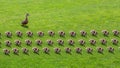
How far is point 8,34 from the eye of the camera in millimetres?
53875

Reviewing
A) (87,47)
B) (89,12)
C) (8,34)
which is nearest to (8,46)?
(8,34)

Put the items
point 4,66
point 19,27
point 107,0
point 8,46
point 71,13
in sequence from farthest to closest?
point 107,0
point 71,13
point 19,27
point 8,46
point 4,66

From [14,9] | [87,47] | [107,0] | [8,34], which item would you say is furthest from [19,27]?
[107,0]

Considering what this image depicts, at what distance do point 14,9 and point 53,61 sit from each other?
21.9 m

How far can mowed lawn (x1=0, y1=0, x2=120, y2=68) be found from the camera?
157 feet

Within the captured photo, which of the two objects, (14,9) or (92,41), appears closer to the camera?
(92,41)

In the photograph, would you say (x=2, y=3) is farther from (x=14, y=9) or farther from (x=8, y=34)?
(x=8, y=34)

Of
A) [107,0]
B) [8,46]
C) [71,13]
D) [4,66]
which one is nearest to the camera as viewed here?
[4,66]

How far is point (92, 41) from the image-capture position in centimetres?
5309

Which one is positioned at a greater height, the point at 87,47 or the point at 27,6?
the point at 27,6

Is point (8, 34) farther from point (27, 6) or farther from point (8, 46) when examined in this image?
point (27, 6)

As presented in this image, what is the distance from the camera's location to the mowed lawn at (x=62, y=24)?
157 ft

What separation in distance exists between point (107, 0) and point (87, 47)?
2415cm

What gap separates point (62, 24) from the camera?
59.5m
